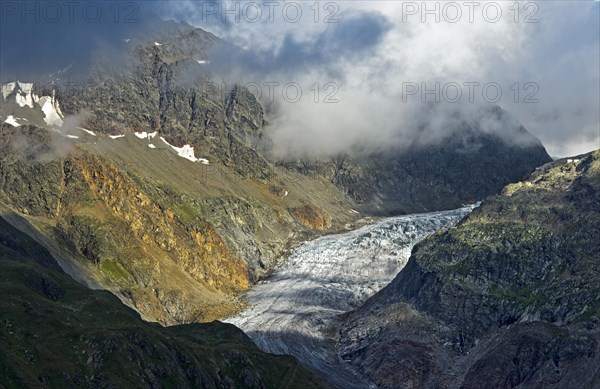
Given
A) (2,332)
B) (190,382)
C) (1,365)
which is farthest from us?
(190,382)

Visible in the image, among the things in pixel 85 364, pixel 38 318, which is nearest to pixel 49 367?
pixel 85 364

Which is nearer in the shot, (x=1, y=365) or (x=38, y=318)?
(x=1, y=365)

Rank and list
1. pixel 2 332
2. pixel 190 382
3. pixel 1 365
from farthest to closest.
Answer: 1. pixel 190 382
2. pixel 2 332
3. pixel 1 365

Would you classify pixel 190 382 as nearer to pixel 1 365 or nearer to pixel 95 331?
pixel 95 331

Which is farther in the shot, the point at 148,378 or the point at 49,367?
the point at 148,378

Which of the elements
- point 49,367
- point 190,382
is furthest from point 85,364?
point 190,382

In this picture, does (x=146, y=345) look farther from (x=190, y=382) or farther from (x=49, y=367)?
(x=49, y=367)

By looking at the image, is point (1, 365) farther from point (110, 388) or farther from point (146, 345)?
point (146, 345)
